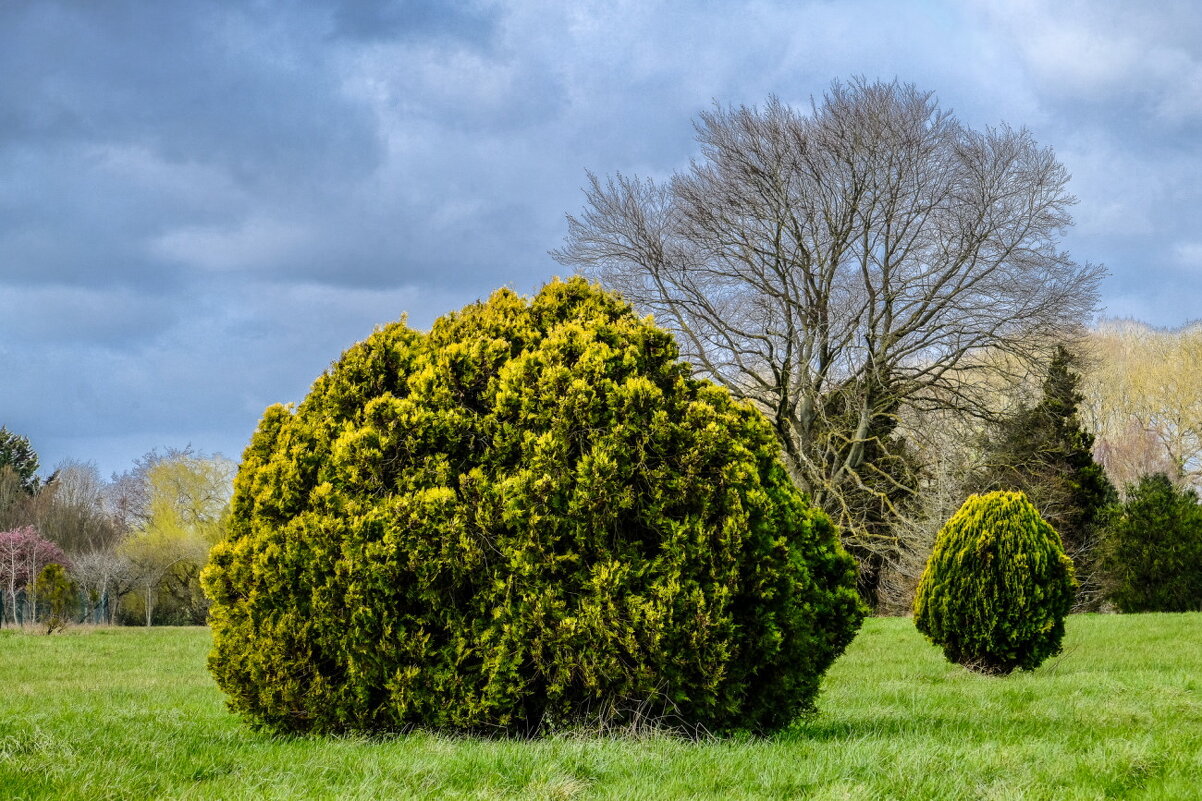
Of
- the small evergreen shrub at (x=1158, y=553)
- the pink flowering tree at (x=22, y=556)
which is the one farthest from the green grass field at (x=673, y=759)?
the pink flowering tree at (x=22, y=556)

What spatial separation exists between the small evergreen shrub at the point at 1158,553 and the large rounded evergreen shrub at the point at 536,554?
735 inches

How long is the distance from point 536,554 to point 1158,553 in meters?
20.6

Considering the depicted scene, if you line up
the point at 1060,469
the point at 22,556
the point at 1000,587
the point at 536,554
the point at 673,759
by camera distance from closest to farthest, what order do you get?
1. the point at 673,759
2. the point at 536,554
3. the point at 1000,587
4. the point at 1060,469
5. the point at 22,556

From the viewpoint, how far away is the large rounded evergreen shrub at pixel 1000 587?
34.1 ft

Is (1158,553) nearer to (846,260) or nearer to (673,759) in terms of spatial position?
(846,260)

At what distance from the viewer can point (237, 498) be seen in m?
6.16

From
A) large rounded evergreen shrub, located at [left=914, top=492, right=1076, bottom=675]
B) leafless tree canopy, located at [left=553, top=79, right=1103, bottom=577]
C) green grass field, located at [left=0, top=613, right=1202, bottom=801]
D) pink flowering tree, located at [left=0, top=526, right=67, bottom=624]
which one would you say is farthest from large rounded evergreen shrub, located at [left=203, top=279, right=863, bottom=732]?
pink flowering tree, located at [left=0, top=526, right=67, bottom=624]

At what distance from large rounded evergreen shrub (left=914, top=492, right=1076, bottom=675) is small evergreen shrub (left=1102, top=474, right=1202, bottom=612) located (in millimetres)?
12241

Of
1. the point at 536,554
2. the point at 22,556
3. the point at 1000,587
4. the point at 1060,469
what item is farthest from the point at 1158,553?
the point at 22,556

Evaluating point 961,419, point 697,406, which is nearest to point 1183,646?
point 961,419

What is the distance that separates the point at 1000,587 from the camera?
34.4ft

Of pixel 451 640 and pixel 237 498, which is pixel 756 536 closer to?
pixel 451 640

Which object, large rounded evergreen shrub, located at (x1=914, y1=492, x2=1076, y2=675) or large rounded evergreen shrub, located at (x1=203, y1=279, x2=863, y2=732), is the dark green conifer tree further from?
large rounded evergreen shrub, located at (x1=203, y1=279, x2=863, y2=732)

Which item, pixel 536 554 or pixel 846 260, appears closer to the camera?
pixel 536 554
